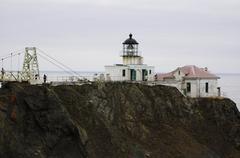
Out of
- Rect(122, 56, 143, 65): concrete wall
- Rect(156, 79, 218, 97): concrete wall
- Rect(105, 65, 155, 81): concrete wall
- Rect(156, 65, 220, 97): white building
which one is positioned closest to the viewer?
Rect(156, 79, 218, 97): concrete wall

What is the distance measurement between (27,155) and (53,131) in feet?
11.0

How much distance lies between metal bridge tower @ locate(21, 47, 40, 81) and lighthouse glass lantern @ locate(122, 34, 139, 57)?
45.0ft

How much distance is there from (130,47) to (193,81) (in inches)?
345

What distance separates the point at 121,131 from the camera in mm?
53719

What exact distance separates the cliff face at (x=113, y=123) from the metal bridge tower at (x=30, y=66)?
6066 mm

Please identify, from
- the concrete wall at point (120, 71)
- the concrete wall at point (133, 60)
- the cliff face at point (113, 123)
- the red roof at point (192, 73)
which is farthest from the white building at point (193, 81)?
the cliff face at point (113, 123)

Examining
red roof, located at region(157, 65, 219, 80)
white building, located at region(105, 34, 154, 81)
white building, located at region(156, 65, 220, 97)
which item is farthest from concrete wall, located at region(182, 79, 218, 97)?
white building, located at region(105, 34, 154, 81)

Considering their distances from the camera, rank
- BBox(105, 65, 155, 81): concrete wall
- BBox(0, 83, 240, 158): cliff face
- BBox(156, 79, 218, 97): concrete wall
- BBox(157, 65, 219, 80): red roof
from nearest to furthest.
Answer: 1. BBox(0, 83, 240, 158): cliff face
2. BBox(156, 79, 218, 97): concrete wall
3. BBox(105, 65, 155, 81): concrete wall
4. BBox(157, 65, 219, 80): red roof

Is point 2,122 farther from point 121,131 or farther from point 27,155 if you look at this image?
point 121,131

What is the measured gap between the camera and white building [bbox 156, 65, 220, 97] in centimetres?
6694

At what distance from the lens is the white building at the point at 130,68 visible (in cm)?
6731

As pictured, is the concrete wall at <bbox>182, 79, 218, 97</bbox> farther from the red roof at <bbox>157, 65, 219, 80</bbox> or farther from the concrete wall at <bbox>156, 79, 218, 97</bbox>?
the red roof at <bbox>157, 65, 219, 80</bbox>

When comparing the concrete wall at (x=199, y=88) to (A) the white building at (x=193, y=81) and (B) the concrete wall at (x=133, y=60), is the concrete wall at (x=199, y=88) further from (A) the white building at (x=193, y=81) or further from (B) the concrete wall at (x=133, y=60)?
(B) the concrete wall at (x=133, y=60)

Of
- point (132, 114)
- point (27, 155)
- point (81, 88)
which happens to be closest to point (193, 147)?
point (132, 114)
